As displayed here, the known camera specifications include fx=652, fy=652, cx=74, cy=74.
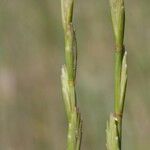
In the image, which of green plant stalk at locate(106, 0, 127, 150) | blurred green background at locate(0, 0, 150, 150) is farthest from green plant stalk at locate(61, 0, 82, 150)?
blurred green background at locate(0, 0, 150, 150)

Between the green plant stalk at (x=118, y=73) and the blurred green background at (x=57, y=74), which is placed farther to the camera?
the blurred green background at (x=57, y=74)

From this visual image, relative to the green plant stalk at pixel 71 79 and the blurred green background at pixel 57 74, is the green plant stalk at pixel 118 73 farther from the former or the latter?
the blurred green background at pixel 57 74

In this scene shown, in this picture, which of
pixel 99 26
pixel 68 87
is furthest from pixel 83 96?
pixel 68 87

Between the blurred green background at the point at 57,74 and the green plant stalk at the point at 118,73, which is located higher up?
the green plant stalk at the point at 118,73

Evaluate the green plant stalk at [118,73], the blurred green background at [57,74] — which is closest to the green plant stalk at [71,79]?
the green plant stalk at [118,73]

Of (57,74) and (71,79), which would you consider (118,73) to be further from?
(57,74)

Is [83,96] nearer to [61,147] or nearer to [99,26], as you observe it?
[61,147]

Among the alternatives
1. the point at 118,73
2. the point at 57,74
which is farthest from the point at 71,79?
the point at 57,74
